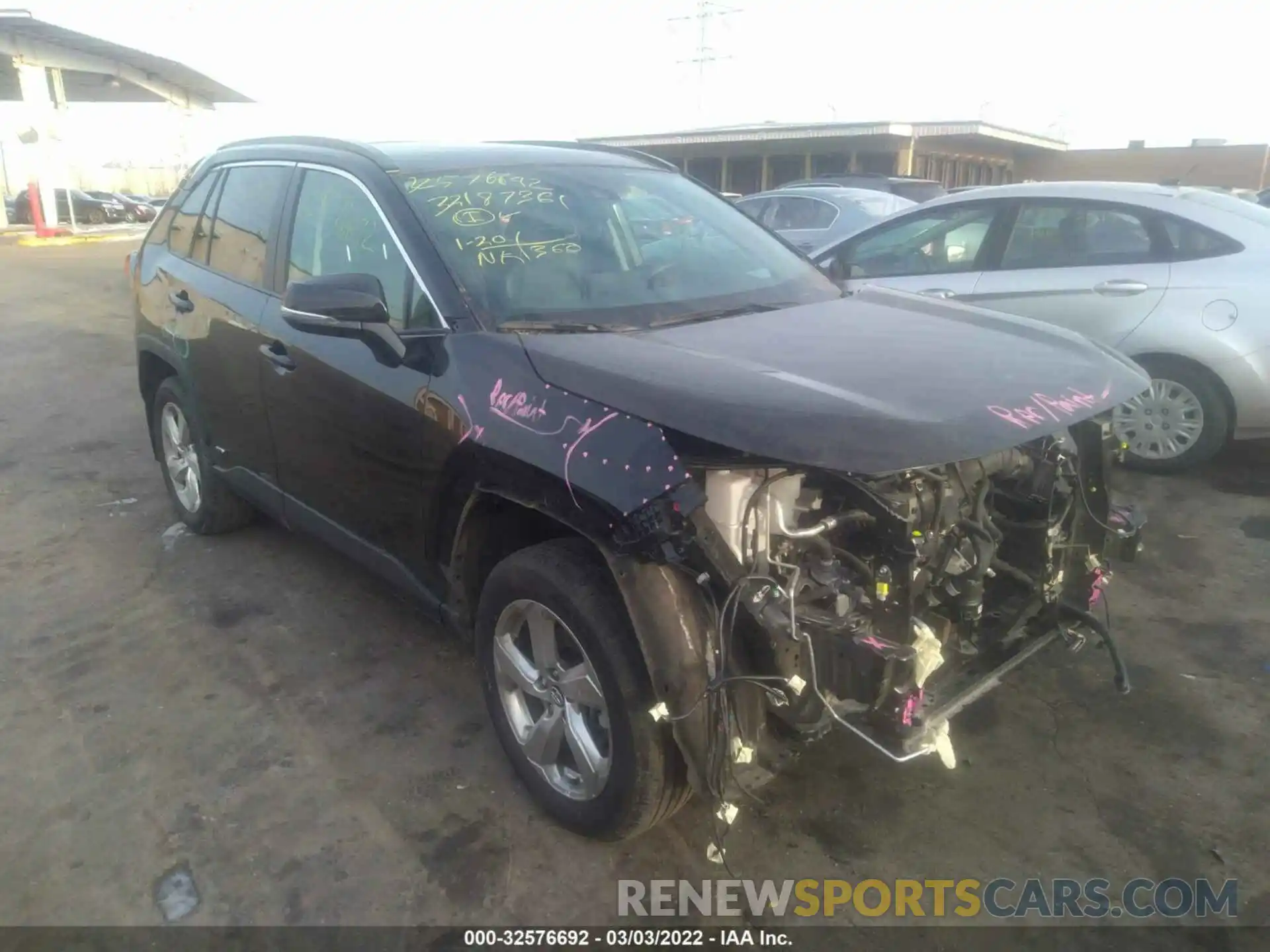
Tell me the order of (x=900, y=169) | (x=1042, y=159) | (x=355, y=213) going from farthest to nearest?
(x=1042, y=159) → (x=900, y=169) → (x=355, y=213)

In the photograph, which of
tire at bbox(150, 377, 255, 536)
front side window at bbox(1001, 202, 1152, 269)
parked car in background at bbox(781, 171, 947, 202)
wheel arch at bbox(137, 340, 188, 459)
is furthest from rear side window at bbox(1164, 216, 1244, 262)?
parked car in background at bbox(781, 171, 947, 202)

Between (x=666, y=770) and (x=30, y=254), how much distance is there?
72.3 ft

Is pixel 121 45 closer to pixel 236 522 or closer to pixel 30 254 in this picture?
pixel 30 254

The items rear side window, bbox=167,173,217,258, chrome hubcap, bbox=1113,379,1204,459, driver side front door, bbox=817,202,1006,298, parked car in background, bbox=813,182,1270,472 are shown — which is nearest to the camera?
rear side window, bbox=167,173,217,258

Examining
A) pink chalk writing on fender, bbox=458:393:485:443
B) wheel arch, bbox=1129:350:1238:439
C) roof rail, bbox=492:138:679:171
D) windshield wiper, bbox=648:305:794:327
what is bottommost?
wheel arch, bbox=1129:350:1238:439

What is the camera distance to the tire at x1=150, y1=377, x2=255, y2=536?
4.70 metres

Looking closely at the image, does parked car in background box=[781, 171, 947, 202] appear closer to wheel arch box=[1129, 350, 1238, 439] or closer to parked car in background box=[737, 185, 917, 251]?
parked car in background box=[737, 185, 917, 251]

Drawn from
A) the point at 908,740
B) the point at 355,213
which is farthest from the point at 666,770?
the point at 355,213

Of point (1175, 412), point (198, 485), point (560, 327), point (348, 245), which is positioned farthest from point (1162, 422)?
point (198, 485)

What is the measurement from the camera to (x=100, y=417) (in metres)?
7.40

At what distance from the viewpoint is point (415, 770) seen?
3170mm

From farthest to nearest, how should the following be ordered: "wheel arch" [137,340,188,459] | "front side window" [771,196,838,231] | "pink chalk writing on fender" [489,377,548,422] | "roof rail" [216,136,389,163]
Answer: "front side window" [771,196,838,231], "wheel arch" [137,340,188,459], "roof rail" [216,136,389,163], "pink chalk writing on fender" [489,377,548,422]

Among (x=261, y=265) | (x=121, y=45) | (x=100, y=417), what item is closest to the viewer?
(x=261, y=265)

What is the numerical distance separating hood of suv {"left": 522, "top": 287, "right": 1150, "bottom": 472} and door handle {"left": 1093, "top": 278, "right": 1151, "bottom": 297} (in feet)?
8.67
